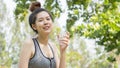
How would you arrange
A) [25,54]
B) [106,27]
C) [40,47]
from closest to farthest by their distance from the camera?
1. [25,54]
2. [40,47]
3. [106,27]

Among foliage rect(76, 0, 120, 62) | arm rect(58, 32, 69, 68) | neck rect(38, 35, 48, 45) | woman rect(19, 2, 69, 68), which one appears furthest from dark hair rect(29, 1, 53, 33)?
foliage rect(76, 0, 120, 62)

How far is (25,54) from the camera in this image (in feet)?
6.96

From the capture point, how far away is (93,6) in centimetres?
879

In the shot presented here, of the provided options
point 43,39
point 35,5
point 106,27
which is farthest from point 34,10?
point 106,27

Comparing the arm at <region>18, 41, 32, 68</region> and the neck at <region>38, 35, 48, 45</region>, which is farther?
the neck at <region>38, 35, 48, 45</region>

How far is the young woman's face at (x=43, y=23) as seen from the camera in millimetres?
2199

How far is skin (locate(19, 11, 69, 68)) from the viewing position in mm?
2119

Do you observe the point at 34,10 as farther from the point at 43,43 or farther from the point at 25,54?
the point at 25,54

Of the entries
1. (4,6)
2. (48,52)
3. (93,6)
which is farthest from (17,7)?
(4,6)

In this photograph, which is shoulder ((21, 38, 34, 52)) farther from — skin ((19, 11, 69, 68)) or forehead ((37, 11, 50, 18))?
forehead ((37, 11, 50, 18))

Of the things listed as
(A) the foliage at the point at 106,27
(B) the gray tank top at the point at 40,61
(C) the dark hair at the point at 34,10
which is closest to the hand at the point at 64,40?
(B) the gray tank top at the point at 40,61

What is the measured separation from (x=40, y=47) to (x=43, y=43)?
5 centimetres

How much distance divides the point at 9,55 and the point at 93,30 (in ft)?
49.2

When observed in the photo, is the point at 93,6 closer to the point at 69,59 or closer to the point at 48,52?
the point at 48,52
